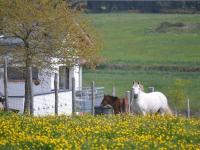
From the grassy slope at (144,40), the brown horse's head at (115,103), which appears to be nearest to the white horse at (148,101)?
the brown horse's head at (115,103)

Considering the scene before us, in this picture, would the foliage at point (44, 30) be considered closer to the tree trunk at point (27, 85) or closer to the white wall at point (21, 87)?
the tree trunk at point (27, 85)

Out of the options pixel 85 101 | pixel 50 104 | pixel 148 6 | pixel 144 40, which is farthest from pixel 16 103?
pixel 148 6

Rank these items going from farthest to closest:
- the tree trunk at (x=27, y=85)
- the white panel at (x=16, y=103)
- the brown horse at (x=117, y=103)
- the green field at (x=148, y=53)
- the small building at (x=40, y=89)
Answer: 1. the green field at (x=148, y=53)
2. the white panel at (x=16, y=103)
3. the brown horse at (x=117, y=103)
4. the small building at (x=40, y=89)
5. the tree trunk at (x=27, y=85)

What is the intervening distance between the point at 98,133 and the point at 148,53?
52.0m

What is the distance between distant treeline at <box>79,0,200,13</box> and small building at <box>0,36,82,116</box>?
54102mm

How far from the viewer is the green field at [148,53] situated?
52.5 metres

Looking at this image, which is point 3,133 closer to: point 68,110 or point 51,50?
point 51,50

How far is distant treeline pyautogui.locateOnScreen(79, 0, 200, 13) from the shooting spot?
311 feet

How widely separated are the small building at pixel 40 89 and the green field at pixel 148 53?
18.5 feet

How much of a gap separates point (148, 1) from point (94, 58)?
209ft

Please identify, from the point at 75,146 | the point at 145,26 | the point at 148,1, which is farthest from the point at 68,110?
the point at 148,1

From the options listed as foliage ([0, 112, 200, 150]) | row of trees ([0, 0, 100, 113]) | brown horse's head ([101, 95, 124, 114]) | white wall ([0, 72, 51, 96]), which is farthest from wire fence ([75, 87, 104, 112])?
foliage ([0, 112, 200, 150])

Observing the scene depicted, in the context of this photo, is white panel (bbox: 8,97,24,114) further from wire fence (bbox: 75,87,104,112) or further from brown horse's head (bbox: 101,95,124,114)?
brown horse's head (bbox: 101,95,124,114)

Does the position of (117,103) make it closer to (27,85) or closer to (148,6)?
(27,85)
